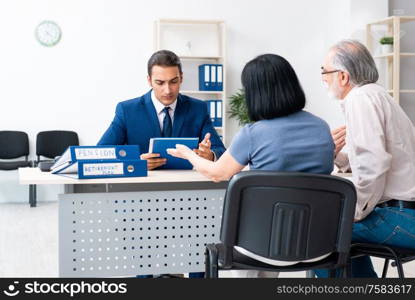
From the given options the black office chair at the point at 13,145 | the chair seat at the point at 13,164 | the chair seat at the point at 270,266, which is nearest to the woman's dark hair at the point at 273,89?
the chair seat at the point at 270,266

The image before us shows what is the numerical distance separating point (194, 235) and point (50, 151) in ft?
12.9

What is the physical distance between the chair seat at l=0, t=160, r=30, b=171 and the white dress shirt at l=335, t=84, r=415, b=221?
15.1 feet

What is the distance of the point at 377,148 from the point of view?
2.24 metres

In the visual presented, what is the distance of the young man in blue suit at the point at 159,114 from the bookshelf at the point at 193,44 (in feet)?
10.8

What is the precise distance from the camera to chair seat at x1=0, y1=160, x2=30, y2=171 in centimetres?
616

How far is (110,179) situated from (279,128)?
86cm

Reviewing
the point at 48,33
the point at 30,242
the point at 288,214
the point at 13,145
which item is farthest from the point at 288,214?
the point at 48,33

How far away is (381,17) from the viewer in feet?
22.3

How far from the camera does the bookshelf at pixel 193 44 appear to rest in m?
6.74

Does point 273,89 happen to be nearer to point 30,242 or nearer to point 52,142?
point 30,242

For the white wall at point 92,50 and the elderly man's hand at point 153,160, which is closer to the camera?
the elderly man's hand at point 153,160

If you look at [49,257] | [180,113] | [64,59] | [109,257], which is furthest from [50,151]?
[109,257]

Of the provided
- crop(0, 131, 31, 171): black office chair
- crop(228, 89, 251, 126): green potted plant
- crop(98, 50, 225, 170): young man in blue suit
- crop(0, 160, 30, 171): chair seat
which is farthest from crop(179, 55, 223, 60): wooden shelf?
crop(98, 50, 225, 170): young man in blue suit

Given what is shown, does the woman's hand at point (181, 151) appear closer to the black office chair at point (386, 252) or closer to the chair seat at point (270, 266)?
the chair seat at point (270, 266)
